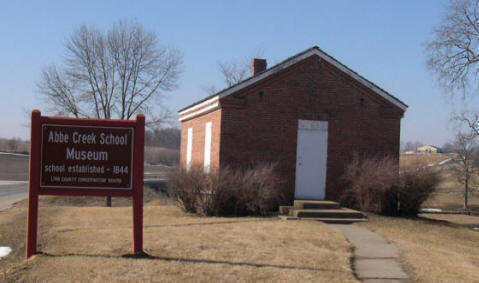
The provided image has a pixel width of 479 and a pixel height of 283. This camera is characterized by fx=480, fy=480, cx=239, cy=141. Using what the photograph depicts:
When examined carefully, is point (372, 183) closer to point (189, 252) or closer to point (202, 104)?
point (202, 104)

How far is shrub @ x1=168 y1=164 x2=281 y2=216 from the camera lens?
13.7 metres

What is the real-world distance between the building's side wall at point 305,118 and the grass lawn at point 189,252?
364 cm

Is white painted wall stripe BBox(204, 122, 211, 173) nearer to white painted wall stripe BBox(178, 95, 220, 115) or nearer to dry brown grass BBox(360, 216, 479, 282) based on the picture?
white painted wall stripe BBox(178, 95, 220, 115)

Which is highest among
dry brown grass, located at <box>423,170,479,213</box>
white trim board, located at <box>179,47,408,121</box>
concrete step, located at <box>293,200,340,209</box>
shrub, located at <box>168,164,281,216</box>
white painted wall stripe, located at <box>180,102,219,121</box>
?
white trim board, located at <box>179,47,408,121</box>

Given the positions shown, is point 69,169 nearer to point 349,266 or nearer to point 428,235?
point 349,266

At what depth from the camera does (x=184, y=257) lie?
25.6ft

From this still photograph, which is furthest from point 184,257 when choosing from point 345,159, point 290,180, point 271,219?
point 345,159

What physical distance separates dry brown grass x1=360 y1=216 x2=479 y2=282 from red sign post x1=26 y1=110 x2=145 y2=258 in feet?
15.6

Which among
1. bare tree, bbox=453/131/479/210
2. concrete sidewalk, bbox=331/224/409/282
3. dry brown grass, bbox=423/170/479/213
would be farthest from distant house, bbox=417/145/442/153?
concrete sidewalk, bbox=331/224/409/282

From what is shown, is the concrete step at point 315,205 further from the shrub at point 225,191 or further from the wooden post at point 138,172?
the wooden post at point 138,172

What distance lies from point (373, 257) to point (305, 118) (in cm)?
823

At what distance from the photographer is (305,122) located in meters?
16.3

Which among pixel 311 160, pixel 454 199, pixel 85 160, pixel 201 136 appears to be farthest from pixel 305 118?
pixel 454 199

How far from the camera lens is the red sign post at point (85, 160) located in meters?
8.03
